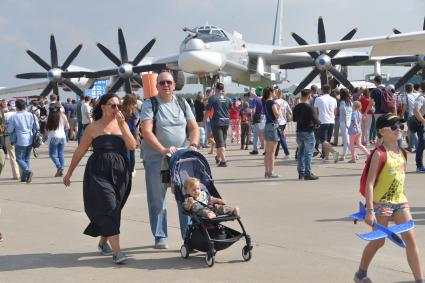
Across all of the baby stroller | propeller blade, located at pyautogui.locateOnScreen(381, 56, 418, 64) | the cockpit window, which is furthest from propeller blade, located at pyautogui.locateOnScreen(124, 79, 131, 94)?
the baby stroller

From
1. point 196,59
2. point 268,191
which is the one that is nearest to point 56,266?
point 268,191

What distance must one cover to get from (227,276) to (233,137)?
18373mm

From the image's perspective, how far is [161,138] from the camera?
6.14 m

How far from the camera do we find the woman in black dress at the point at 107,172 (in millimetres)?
5676

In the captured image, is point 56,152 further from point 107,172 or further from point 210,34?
point 210,34

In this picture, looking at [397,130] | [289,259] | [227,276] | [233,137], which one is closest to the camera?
[397,130]

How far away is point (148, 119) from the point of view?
6.02 metres

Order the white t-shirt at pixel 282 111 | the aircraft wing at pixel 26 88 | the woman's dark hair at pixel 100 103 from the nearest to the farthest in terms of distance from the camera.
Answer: the woman's dark hair at pixel 100 103 → the white t-shirt at pixel 282 111 → the aircraft wing at pixel 26 88

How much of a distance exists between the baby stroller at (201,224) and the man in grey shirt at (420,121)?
5.98m

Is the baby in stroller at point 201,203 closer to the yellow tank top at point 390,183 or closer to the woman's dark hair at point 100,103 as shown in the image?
the woman's dark hair at point 100,103

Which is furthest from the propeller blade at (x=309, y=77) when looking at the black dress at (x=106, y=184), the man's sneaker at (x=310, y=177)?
the black dress at (x=106, y=184)

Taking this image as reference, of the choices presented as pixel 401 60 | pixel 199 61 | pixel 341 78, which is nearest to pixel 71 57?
pixel 199 61

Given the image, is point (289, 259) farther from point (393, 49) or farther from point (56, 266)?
point (393, 49)

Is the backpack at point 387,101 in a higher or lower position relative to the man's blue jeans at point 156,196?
higher
